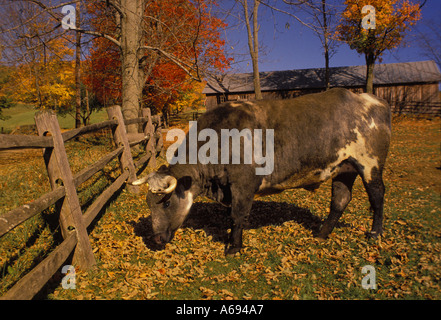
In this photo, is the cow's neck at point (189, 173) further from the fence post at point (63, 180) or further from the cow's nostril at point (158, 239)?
the fence post at point (63, 180)

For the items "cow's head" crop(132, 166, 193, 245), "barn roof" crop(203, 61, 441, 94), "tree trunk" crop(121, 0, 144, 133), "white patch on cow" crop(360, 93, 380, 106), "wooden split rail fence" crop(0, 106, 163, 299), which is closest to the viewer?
"wooden split rail fence" crop(0, 106, 163, 299)

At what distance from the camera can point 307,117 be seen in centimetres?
489

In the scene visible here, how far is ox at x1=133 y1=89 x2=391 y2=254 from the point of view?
15.5 ft

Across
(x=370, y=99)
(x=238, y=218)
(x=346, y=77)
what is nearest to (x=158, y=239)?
(x=238, y=218)

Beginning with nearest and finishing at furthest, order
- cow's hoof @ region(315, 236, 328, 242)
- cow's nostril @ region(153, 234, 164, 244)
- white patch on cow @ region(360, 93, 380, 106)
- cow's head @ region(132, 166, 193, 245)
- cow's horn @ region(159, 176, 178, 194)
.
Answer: cow's horn @ region(159, 176, 178, 194) < cow's head @ region(132, 166, 193, 245) < cow's nostril @ region(153, 234, 164, 244) < white patch on cow @ region(360, 93, 380, 106) < cow's hoof @ region(315, 236, 328, 242)

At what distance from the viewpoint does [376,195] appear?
16.5 ft

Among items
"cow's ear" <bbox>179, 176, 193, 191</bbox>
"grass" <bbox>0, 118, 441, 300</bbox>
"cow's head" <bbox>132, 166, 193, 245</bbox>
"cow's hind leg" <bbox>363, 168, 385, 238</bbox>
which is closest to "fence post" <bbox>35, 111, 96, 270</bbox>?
"grass" <bbox>0, 118, 441, 300</bbox>

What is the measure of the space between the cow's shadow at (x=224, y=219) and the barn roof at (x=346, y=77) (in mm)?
24928

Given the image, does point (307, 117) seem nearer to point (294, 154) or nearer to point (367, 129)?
point (294, 154)

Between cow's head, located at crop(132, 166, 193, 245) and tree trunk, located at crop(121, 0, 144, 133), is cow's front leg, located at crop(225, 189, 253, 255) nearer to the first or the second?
cow's head, located at crop(132, 166, 193, 245)

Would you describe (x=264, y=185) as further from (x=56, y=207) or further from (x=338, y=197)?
(x=56, y=207)

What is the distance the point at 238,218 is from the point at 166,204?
128 cm

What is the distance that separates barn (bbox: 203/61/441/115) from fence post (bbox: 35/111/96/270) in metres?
25.5
